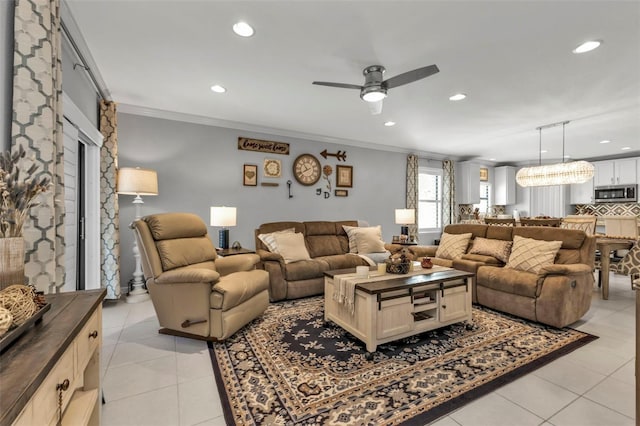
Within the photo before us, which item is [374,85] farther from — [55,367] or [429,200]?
[429,200]

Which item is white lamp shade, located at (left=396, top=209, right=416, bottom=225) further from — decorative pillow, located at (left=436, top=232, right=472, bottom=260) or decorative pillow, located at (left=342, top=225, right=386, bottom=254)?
decorative pillow, located at (left=436, top=232, right=472, bottom=260)

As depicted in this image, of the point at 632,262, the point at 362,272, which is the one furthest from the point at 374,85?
the point at 632,262

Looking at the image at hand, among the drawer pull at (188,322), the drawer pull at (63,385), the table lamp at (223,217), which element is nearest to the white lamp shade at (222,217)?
the table lamp at (223,217)

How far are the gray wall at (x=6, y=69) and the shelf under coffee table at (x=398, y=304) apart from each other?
232 cm

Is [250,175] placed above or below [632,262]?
above

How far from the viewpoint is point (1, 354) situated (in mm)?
813

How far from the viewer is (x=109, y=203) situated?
3.53m

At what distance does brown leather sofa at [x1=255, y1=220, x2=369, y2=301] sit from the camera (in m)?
3.71

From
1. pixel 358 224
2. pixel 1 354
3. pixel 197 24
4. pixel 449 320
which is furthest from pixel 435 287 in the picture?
pixel 197 24

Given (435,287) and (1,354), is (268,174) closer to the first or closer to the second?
(435,287)

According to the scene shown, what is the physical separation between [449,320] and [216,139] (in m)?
3.89

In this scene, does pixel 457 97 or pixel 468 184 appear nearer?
pixel 457 97

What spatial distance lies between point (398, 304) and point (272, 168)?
10.6 feet

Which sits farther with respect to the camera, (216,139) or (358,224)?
(358,224)
